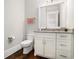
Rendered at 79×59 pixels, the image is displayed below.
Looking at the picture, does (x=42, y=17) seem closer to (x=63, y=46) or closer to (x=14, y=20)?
(x=14, y=20)

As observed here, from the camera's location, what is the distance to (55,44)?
2107 mm

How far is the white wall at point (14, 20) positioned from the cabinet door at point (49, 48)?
1.19 meters

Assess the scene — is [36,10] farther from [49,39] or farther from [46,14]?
[49,39]

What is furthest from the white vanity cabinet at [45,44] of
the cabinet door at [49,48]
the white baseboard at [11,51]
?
the white baseboard at [11,51]

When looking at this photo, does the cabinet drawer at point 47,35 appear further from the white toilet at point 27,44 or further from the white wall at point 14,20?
the white wall at point 14,20

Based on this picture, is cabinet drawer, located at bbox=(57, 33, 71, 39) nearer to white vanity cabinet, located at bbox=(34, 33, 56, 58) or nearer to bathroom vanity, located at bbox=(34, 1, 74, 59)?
bathroom vanity, located at bbox=(34, 1, 74, 59)

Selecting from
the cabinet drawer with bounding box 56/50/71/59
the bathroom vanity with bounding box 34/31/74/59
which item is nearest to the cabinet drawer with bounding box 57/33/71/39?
the bathroom vanity with bounding box 34/31/74/59

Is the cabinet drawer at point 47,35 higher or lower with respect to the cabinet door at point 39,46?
higher

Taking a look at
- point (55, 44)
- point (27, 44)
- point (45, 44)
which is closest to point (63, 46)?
point (55, 44)

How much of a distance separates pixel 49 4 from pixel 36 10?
23.7 inches

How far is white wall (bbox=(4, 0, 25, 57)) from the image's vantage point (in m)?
2.31

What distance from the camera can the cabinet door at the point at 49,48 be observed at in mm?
2127

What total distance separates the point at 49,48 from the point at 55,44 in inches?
8.5
